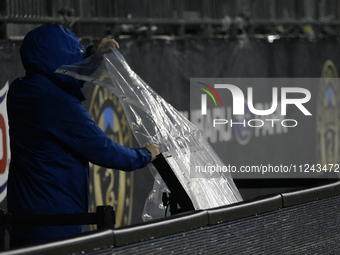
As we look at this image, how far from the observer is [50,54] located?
2895 mm

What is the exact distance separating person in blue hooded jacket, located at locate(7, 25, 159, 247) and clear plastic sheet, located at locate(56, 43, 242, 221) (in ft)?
0.39

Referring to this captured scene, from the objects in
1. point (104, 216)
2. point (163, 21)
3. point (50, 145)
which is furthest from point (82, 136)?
point (163, 21)

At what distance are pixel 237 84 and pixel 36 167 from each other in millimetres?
4810

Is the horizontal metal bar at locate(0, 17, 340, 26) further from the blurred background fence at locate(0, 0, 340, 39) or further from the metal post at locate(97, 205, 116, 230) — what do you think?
the metal post at locate(97, 205, 116, 230)

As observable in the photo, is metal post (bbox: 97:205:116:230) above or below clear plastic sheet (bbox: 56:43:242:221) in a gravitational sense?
below

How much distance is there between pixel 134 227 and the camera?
2285mm

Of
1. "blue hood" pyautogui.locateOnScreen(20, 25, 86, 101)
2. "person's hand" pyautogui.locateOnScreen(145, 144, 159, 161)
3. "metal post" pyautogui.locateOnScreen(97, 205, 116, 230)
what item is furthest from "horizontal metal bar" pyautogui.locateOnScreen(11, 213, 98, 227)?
"blue hood" pyautogui.locateOnScreen(20, 25, 86, 101)

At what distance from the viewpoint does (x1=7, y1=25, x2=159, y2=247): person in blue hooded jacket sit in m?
2.79

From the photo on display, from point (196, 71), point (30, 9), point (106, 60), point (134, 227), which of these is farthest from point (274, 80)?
point (134, 227)

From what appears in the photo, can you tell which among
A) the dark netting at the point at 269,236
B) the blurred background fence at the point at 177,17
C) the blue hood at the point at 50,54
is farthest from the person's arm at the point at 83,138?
the blurred background fence at the point at 177,17

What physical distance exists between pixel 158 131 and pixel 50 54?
68cm

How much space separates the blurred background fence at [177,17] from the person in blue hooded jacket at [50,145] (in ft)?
7.22

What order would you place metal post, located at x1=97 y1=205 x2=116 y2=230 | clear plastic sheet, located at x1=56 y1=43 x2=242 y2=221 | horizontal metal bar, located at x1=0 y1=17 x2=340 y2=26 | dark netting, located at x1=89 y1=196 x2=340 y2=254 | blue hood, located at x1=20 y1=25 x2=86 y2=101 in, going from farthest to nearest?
horizontal metal bar, located at x1=0 y1=17 x2=340 y2=26 < clear plastic sheet, located at x1=56 y1=43 x2=242 y2=221 < blue hood, located at x1=20 y1=25 x2=86 y2=101 < metal post, located at x1=97 y1=205 x2=116 y2=230 < dark netting, located at x1=89 y1=196 x2=340 y2=254

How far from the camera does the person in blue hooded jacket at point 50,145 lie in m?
2.79
